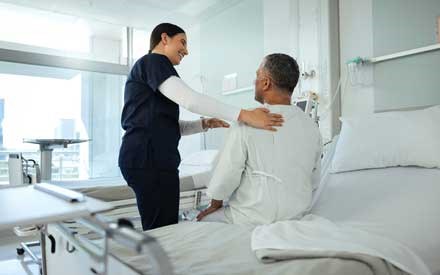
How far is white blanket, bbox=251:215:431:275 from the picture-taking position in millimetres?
896

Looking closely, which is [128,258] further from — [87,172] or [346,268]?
[87,172]

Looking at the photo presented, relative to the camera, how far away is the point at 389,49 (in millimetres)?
2312

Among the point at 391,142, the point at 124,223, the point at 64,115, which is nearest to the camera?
the point at 124,223

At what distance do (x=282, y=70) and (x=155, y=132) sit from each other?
21.6 inches

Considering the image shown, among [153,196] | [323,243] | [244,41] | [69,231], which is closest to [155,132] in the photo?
[153,196]

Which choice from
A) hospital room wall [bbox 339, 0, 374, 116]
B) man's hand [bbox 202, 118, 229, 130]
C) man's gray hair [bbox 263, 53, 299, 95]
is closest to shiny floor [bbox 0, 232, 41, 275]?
man's hand [bbox 202, 118, 229, 130]

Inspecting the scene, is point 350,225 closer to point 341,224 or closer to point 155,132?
point 341,224

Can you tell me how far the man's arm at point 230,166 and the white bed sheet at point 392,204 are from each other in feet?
1.50

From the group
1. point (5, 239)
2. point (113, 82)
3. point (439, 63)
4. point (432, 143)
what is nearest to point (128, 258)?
point (432, 143)

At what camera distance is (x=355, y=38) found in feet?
8.26

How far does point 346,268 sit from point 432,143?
3.85 ft

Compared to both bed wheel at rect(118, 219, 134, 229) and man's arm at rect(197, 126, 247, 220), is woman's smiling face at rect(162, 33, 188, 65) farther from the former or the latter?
bed wheel at rect(118, 219, 134, 229)

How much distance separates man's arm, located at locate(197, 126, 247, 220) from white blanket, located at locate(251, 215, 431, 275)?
257 mm

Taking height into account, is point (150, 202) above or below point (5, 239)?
above
